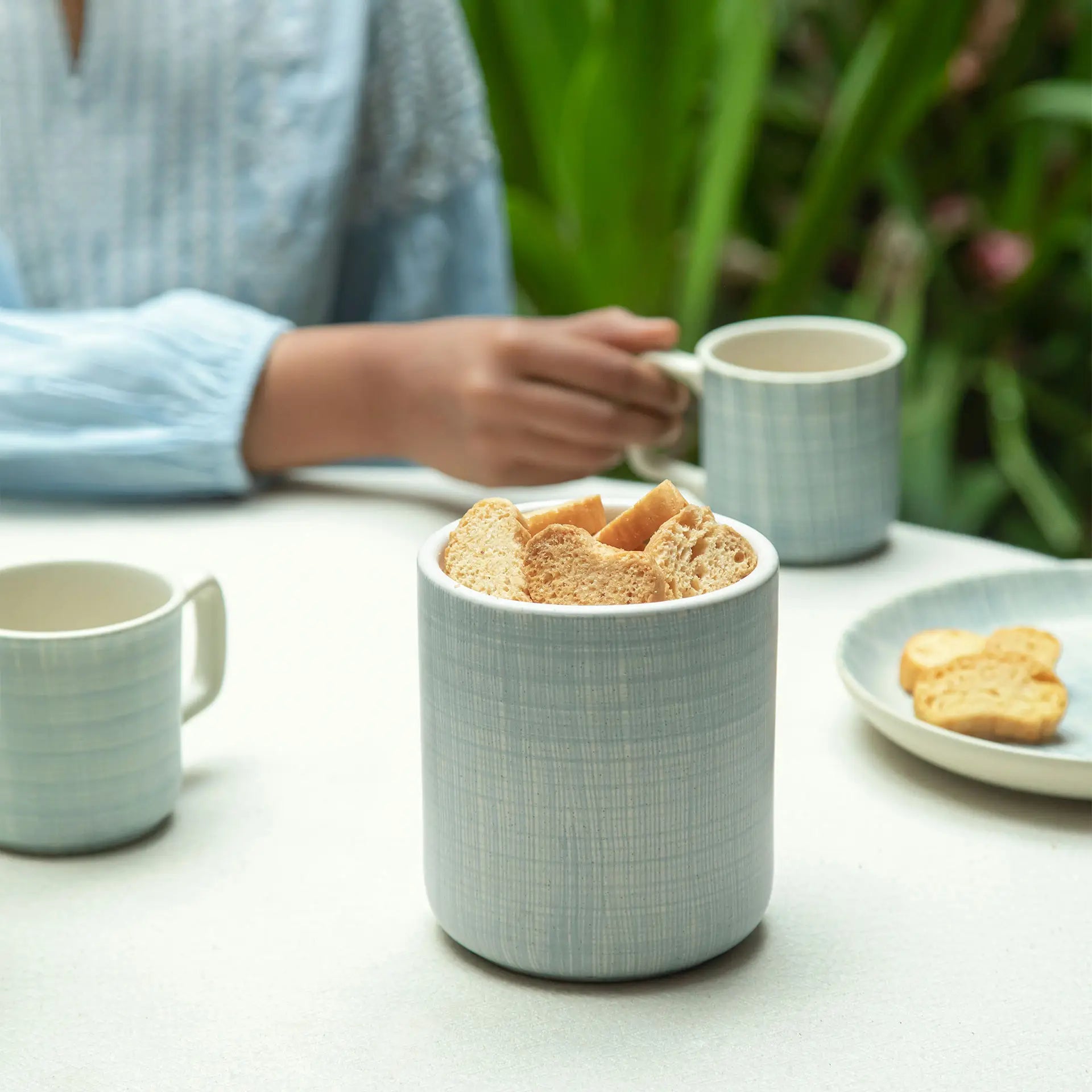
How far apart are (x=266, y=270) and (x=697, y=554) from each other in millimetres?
714

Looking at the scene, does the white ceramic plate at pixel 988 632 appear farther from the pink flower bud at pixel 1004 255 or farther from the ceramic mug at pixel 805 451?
the pink flower bud at pixel 1004 255

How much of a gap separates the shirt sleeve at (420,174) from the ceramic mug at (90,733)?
685 mm

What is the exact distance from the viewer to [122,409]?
2.79 ft

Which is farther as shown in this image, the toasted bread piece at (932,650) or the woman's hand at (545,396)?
the woman's hand at (545,396)

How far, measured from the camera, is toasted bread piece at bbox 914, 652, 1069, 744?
1.81 ft

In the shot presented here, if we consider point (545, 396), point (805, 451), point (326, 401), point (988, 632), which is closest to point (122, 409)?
point (326, 401)

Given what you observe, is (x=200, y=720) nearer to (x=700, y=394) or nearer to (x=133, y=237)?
(x=700, y=394)

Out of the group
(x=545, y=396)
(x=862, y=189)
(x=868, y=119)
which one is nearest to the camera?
(x=545, y=396)

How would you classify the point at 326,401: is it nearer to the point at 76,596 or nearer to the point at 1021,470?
the point at 76,596

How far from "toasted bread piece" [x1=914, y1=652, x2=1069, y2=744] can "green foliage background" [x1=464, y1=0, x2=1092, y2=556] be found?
1088 mm

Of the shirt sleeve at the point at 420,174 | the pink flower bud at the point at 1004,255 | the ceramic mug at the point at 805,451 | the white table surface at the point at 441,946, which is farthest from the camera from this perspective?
the pink flower bud at the point at 1004,255

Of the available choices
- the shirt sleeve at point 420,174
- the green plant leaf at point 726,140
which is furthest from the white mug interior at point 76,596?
the green plant leaf at point 726,140

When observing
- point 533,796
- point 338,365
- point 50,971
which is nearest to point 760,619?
point 533,796

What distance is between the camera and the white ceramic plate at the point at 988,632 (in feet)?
1.71
